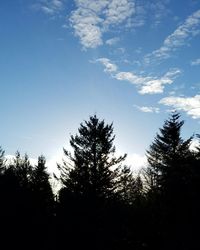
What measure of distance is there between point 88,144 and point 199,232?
40.2 ft

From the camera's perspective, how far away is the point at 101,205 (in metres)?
22.8

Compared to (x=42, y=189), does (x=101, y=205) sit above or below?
below

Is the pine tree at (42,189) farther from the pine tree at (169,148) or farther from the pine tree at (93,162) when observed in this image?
the pine tree at (169,148)

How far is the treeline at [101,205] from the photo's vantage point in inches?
813

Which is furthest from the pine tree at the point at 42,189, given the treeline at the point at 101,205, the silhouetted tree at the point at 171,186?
the silhouetted tree at the point at 171,186

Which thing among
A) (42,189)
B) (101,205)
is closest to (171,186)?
(101,205)

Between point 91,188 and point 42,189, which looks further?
point 42,189

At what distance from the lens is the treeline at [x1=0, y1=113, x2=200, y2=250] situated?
2064 centimetres

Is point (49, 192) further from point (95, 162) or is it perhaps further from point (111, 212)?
point (111, 212)

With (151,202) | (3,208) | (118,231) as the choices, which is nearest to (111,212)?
(118,231)

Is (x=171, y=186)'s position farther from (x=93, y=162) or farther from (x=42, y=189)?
(x=42, y=189)

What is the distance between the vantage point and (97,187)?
2700 centimetres

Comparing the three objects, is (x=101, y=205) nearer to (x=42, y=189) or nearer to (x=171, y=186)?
(x=171, y=186)

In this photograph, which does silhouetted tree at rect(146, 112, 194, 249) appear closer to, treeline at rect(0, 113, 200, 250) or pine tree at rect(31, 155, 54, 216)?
treeline at rect(0, 113, 200, 250)
